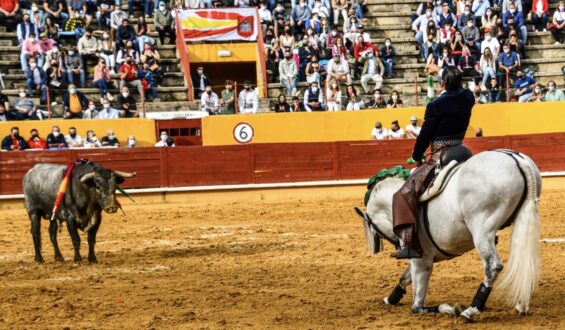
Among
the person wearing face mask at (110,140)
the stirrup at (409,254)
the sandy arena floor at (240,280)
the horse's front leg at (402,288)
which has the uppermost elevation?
the person wearing face mask at (110,140)

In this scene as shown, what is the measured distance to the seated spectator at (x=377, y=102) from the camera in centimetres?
2281

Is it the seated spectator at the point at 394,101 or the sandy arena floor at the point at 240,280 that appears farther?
the seated spectator at the point at 394,101

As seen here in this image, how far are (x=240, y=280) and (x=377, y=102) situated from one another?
522 inches

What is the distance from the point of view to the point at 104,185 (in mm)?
11719

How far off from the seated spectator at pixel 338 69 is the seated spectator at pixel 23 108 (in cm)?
679

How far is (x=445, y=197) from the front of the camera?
7375 millimetres

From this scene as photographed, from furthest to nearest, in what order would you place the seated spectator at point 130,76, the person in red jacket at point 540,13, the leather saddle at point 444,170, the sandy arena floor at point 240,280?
the person in red jacket at point 540,13, the seated spectator at point 130,76, the sandy arena floor at point 240,280, the leather saddle at point 444,170

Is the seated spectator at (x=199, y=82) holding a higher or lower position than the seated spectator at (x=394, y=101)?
higher

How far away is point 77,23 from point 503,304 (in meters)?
18.0

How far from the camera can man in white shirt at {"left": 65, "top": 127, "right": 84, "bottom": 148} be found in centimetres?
2092

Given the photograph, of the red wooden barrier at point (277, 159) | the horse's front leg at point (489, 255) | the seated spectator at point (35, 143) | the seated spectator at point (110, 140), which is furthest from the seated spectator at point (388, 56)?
the horse's front leg at point (489, 255)

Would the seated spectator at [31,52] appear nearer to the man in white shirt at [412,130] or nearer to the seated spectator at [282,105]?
the seated spectator at [282,105]

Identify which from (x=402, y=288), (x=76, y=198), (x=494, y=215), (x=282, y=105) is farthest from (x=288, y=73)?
(x=494, y=215)

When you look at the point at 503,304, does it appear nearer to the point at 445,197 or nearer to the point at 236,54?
the point at 445,197
